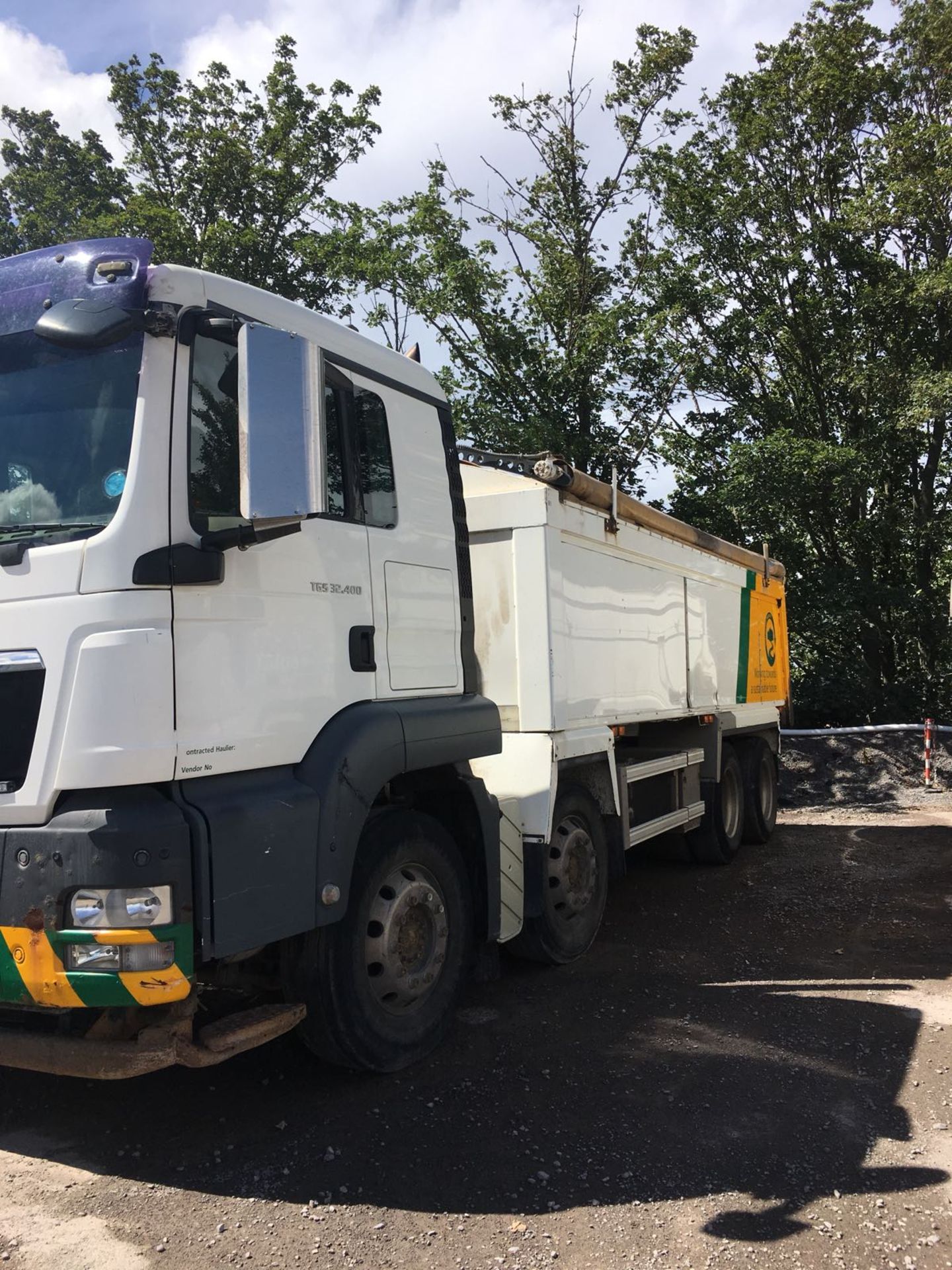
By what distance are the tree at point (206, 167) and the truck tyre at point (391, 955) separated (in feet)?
56.4

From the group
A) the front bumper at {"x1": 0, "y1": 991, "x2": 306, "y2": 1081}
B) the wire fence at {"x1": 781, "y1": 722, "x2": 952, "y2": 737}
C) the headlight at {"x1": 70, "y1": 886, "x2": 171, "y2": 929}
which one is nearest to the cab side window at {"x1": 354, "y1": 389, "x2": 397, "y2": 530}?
the headlight at {"x1": 70, "y1": 886, "x2": 171, "y2": 929}

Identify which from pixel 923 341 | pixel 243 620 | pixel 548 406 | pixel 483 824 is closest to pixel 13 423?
pixel 243 620

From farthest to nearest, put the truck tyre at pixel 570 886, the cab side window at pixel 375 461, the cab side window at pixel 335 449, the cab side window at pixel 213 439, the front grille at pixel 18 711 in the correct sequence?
the truck tyre at pixel 570 886, the cab side window at pixel 375 461, the cab side window at pixel 335 449, the cab side window at pixel 213 439, the front grille at pixel 18 711

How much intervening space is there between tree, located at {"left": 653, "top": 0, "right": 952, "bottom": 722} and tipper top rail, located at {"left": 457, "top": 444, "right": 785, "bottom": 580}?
891cm

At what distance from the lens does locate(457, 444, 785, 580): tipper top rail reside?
5695 mm

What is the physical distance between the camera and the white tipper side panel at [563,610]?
5.57m

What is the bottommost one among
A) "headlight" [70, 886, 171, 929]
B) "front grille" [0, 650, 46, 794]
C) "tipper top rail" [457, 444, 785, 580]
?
"headlight" [70, 886, 171, 929]

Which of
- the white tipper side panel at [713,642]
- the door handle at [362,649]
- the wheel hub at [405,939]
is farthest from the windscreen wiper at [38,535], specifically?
the white tipper side panel at [713,642]

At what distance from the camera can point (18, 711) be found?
3.24 meters

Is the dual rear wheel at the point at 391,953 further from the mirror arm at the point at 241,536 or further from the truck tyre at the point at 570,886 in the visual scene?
the mirror arm at the point at 241,536

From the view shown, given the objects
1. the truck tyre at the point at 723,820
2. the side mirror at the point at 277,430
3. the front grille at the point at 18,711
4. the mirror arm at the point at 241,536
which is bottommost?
the truck tyre at the point at 723,820

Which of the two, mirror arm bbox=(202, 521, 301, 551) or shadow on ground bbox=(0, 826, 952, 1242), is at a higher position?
mirror arm bbox=(202, 521, 301, 551)

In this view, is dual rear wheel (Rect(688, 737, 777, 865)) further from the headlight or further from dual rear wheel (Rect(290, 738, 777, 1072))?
the headlight

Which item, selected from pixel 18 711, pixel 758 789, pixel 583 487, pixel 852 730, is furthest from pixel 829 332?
pixel 18 711
